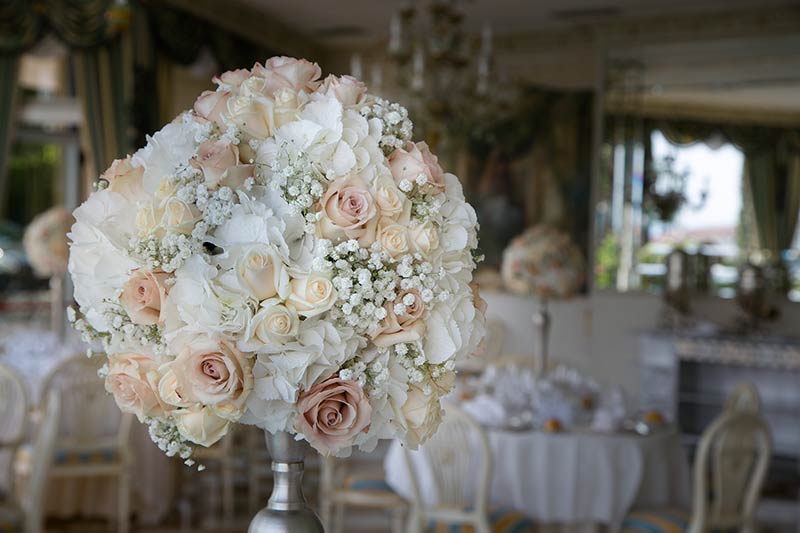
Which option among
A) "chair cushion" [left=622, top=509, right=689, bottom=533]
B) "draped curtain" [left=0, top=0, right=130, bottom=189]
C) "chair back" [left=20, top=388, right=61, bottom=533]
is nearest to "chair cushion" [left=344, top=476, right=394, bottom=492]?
"chair cushion" [left=622, top=509, right=689, bottom=533]

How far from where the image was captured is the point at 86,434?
5672mm

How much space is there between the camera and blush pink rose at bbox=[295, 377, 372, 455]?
4.38 ft

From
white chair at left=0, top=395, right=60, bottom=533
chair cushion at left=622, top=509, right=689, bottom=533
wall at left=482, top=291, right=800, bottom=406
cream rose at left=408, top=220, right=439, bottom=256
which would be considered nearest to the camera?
cream rose at left=408, top=220, right=439, bottom=256

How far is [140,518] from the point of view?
641 centimetres

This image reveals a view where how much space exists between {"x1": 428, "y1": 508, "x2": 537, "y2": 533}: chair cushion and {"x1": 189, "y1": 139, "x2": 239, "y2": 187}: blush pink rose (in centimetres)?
343

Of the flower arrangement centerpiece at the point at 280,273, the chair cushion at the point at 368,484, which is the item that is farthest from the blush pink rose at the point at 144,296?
the chair cushion at the point at 368,484

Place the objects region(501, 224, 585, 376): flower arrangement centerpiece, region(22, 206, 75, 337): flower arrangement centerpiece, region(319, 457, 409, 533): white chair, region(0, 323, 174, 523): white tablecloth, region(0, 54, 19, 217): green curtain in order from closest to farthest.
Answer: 1. region(319, 457, 409, 533): white chair
2. region(501, 224, 585, 376): flower arrangement centerpiece
3. region(0, 323, 174, 523): white tablecloth
4. region(22, 206, 75, 337): flower arrangement centerpiece
5. region(0, 54, 19, 217): green curtain

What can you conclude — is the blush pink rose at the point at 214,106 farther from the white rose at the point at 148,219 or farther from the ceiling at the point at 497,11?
the ceiling at the point at 497,11

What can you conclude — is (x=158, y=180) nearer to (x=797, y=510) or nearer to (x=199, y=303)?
(x=199, y=303)

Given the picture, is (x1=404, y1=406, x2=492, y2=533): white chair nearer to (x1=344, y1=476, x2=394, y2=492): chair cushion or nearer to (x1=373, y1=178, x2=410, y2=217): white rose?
(x1=344, y1=476, x2=394, y2=492): chair cushion

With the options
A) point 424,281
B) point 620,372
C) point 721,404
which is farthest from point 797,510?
point 424,281

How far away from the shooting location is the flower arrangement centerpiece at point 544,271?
552 cm

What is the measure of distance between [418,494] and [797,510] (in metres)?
4.02

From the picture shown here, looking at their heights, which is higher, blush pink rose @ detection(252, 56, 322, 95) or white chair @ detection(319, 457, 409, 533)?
blush pink rose @ detection(252, 56, 322, 95)
